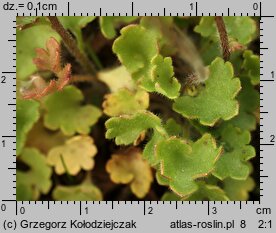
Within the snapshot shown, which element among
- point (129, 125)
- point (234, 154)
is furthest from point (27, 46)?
point (234, 154)

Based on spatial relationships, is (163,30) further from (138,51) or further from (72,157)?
(72,157)

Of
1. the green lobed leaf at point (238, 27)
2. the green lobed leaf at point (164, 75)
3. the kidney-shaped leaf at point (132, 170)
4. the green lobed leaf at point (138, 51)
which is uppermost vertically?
the green lobed leaf at point (238, 27)

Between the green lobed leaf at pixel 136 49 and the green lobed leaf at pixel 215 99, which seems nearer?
the green lobed leaf at pixel 215 99

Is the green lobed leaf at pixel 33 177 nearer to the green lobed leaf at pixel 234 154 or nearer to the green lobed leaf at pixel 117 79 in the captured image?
the green lobed leaf at pixel 117 79

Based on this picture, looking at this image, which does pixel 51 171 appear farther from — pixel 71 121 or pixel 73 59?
pixel 73 59

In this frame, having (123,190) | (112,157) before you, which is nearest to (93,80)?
(112,157)

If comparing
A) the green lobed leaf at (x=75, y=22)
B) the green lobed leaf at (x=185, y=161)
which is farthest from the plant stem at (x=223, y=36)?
the green lobed leaf at (x=75, y=22)

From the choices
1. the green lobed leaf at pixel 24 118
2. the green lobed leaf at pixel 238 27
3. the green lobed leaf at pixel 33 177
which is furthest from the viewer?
the green lobed leaf at pixel 33 177

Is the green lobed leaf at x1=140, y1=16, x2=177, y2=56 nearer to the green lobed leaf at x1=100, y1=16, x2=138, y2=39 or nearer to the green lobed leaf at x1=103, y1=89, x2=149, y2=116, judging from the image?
the green lobed leaf at x1=100, y1=16, x2=138, y2=39
